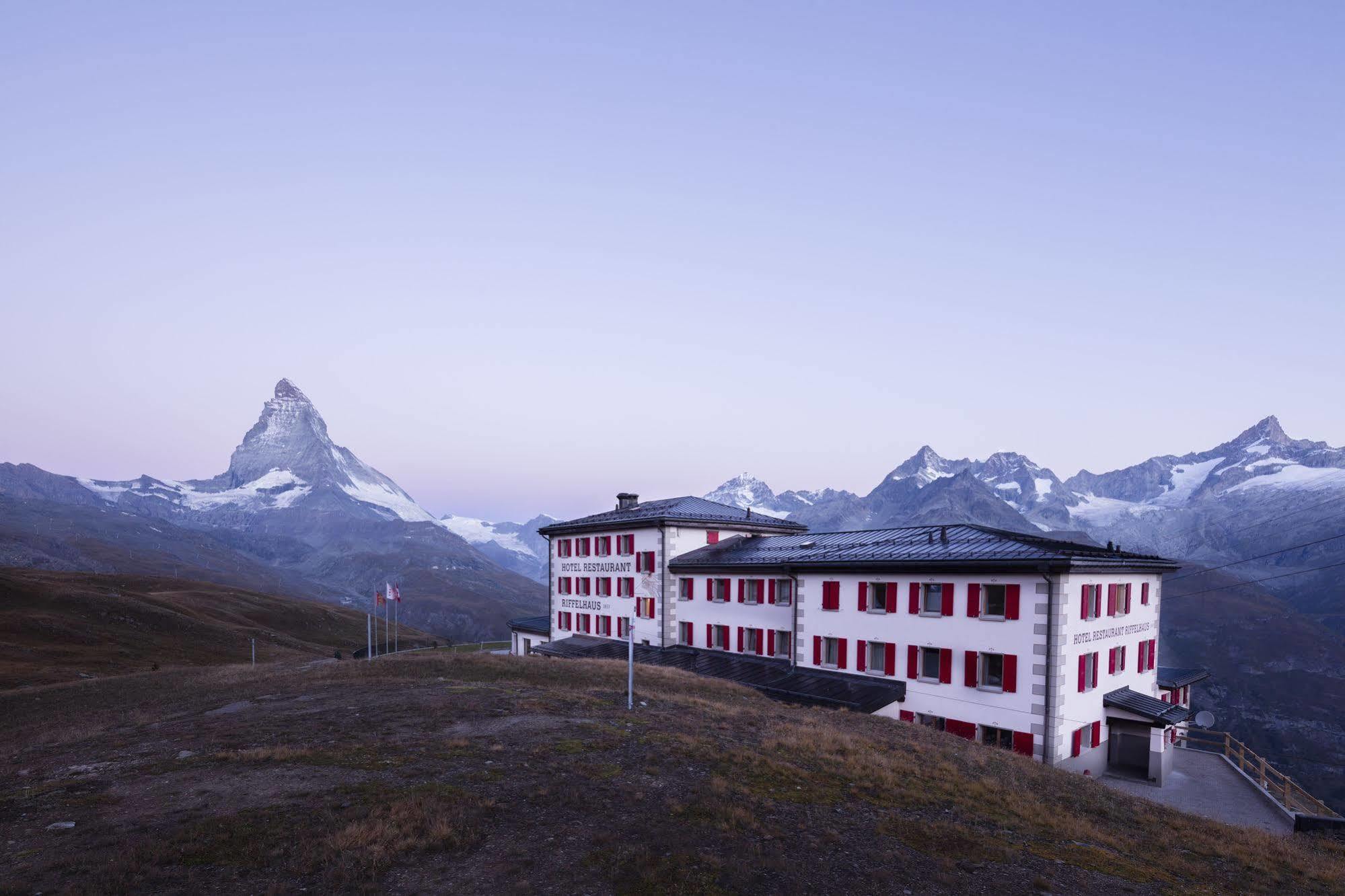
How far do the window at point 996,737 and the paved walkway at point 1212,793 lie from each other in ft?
13.6

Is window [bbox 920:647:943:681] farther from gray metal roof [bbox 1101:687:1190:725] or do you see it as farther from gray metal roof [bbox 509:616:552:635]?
gray metal roof [bbox 509:616:552:635]

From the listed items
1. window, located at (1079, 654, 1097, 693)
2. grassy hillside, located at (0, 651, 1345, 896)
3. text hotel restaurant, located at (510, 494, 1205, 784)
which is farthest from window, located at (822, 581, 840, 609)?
grassy hillside, located at (0, 651, 1345, 896)

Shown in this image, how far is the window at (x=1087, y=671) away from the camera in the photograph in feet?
108

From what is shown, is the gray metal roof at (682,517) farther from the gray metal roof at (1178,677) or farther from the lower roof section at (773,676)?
the gray metal roof at (1178,677)

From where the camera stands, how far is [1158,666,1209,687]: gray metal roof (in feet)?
148

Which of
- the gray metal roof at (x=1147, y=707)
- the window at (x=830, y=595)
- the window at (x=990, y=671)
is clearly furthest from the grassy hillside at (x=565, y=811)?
the window at (x=830, y=595)

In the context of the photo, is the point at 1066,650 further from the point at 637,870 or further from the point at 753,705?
the point at 637,870

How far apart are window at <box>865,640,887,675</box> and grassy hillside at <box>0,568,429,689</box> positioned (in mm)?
52537

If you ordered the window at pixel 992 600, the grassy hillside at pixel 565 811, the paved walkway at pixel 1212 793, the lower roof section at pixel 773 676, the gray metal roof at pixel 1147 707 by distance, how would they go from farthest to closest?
1. the lower roof section at pixel 773 676
2. the gray metal roof at pixel 1147 707
3. the window at pixel 992 600
4. the paved walkway at pixel 1212 793
5. the grassy hillside at pixel 565 811

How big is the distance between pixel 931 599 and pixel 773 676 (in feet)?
36.3

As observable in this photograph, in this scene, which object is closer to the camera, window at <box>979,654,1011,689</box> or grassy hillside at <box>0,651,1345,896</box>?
grassy hillside at <box>0,651,1345,896</box>

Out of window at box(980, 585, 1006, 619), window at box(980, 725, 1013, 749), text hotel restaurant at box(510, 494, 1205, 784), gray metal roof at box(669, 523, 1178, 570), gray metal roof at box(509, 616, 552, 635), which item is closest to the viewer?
text hotel restaurant at box(510, 494, 1205, 784)

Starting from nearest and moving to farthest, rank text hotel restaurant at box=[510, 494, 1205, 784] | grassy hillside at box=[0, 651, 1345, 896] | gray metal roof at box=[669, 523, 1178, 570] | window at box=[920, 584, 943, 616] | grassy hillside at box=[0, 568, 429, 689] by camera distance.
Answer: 1. grassy hillside at box=[0, 651, 1345, 896]
2. text hotel restaurant at box=[510, 494, 1205, 784]
3. gray metal roof at box=[669, 523, 1178, 570]
4. window at box=[920, 584, 943, 616]
5. grassy hillside at box=[0, 568, 429, 689]

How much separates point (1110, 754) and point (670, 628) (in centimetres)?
2814
